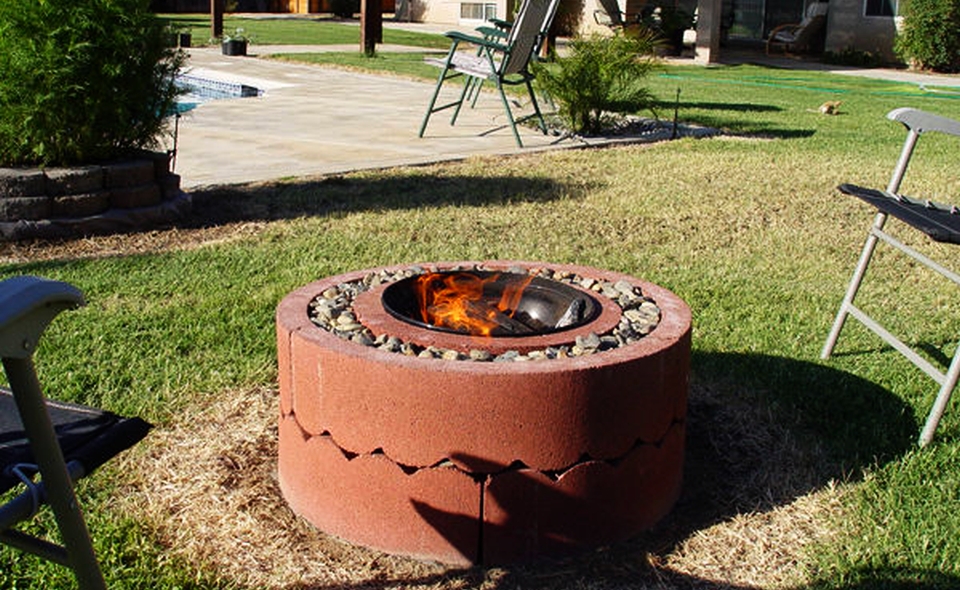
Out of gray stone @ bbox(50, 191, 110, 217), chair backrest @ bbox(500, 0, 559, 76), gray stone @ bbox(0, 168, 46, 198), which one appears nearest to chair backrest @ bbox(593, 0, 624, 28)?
chair backrest @ bbox(500, 0, 559, 76)

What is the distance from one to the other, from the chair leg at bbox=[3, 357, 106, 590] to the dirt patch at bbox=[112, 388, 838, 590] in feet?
3.06

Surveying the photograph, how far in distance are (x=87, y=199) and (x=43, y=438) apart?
451cm

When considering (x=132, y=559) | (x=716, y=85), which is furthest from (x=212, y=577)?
(x=716, y=85)

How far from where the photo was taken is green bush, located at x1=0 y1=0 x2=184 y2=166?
5676 mm

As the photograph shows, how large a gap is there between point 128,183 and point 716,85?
1157cm

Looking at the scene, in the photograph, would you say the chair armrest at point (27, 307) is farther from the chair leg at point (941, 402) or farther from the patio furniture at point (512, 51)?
the patio furniture at point (512, 51)

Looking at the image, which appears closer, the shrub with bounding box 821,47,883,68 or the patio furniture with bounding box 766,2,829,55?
the shrub with bounding box 821,47,883,68

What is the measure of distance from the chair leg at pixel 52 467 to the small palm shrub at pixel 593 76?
8.12 metres

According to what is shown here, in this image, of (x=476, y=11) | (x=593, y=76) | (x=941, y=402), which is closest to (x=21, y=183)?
(x=941, y=402)

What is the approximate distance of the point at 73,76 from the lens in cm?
575

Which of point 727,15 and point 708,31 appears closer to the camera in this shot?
point 708,31

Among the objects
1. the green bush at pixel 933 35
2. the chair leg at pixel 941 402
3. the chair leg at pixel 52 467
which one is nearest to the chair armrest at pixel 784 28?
the green bush at pixel 933 35

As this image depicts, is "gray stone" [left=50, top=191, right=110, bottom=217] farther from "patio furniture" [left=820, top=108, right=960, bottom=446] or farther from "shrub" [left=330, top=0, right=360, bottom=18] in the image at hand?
"shrub" [left=330, top=0, right=360, bottom=18]

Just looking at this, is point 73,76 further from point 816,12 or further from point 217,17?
point 816,12
